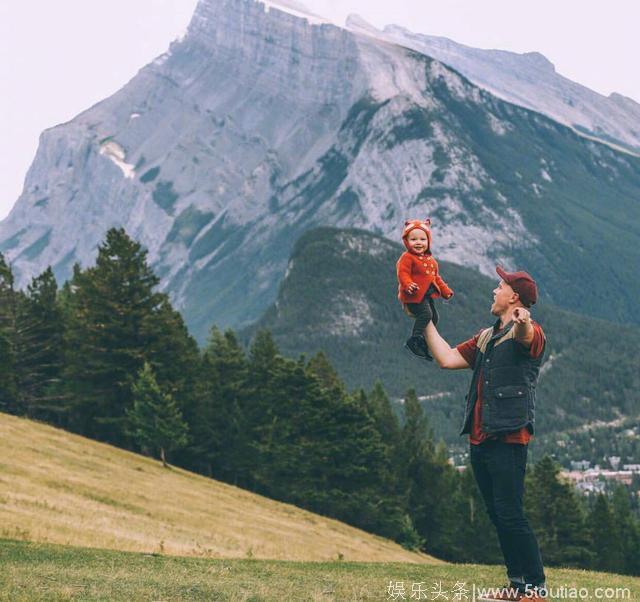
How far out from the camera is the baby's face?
1405 cm

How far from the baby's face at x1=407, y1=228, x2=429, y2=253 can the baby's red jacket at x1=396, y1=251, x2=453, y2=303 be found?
0.10 metres

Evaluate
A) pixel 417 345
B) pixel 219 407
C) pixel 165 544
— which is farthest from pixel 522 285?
pixel 219 407

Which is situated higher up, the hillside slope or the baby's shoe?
the baby's shoe

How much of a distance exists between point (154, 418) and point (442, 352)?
55.0 m

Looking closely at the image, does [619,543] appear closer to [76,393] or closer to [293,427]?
[293,427]

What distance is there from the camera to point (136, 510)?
1702 inches

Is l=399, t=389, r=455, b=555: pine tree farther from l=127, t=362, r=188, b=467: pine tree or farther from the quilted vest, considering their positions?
the quilted vest

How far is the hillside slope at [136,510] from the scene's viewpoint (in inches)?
1264

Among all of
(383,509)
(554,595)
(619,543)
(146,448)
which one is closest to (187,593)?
(554,595)

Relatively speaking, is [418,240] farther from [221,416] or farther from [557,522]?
[557,522]

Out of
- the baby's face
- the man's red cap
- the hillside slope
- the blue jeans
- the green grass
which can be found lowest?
the hillside slope

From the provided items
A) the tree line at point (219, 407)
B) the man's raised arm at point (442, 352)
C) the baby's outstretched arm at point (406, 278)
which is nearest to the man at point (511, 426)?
the man's raised arm at point (442, 352)

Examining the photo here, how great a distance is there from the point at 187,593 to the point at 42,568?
337cm

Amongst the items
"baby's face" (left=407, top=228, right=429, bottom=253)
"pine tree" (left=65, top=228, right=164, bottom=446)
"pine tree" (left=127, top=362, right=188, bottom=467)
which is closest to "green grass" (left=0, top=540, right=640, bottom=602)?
"baby's face" (left=407, top=228, right=429, bottom=253)
